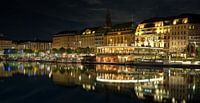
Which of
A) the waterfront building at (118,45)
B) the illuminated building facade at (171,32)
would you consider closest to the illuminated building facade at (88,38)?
the waterfront building at (118,45)

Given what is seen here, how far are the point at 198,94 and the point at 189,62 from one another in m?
48.9

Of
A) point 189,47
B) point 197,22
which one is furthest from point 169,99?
point 197,22

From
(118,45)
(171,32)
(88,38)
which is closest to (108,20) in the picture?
(88,38)

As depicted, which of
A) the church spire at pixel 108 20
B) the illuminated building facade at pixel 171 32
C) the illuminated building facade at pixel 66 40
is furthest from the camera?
the illuminated building facade at pixel 66 40

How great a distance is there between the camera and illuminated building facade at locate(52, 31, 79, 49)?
177350 millimetres

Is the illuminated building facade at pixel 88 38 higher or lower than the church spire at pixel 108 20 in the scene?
lower

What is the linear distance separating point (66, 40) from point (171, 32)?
82122 millimetres

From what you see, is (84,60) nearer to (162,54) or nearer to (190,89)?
(162,54)

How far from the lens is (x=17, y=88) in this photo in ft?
150

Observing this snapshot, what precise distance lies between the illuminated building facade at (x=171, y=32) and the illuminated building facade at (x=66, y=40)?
54.0m

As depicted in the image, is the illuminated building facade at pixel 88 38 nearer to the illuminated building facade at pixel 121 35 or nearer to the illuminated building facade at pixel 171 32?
the illuminated building facade at pixel 121 35

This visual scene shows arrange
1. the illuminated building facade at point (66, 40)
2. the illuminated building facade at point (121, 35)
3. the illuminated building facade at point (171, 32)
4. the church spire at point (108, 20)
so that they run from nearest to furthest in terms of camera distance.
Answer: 1. the illuminated building facade at point (171, 32)
2. the illuminated building facade at point (121, 35)
3. the church spire at point (108, 20)
4. the illuminated building facade at point (66, 40)

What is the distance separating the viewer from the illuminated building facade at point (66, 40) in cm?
17735

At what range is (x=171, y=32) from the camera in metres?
113
